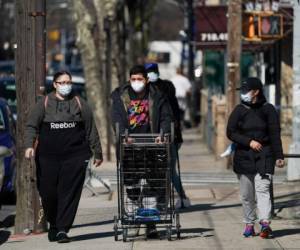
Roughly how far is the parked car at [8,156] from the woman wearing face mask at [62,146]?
3698mm

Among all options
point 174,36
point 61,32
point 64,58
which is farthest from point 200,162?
point 174,36

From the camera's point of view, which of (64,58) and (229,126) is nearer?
(229,126)

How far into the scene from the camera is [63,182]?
1058 cm

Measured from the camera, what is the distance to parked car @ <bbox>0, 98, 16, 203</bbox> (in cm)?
→ 1454

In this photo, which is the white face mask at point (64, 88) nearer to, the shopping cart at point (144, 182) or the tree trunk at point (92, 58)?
the shopping cart at point (144, 182)

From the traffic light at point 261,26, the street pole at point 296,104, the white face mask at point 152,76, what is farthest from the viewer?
the traffic light at point 261,26

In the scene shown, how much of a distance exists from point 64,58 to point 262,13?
60.1 metres

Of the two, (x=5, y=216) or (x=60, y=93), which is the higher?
(x=60, y=93)

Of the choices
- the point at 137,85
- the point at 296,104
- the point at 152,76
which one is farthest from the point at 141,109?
the point at 296,104

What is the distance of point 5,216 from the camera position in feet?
45.6

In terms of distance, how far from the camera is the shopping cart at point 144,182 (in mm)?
10219

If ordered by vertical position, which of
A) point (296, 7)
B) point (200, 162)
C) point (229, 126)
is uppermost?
point (296, 7)

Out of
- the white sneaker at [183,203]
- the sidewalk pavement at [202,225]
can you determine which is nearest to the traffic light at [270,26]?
the sidewalk pavement at [202,225]

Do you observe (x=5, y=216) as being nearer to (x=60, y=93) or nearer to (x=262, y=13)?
(x=60, y=93)
